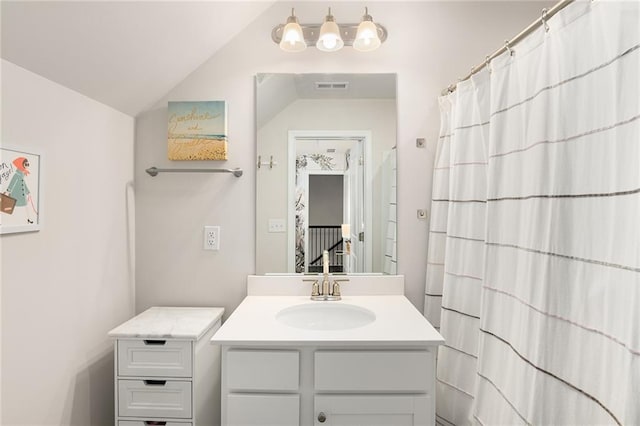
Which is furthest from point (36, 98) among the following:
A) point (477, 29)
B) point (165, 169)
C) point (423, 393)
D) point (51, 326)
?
point (477, 29)

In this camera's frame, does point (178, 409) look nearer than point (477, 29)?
Yes

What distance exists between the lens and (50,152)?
134 cm

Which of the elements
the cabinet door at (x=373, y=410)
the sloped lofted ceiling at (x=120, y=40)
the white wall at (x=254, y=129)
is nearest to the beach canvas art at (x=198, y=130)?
the white wall at (x=254, y=129)

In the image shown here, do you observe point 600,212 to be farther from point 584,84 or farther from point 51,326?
point 51,326

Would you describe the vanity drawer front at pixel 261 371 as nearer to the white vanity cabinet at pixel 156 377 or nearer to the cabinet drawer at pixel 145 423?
the white vanity cabinet at pixel 156 377

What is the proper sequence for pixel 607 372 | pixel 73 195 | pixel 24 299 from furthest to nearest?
1. pixel 73 195
2. pixel 24 299
3. pixel 607 372

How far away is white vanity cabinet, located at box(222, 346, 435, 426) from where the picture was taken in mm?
1251

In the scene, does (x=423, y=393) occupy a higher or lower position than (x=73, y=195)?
lower

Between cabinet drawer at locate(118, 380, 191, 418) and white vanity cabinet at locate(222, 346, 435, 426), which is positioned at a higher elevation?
white vanity cabinet at locate(222, 346, 435, 426)

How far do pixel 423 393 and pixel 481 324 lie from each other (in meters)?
0.35

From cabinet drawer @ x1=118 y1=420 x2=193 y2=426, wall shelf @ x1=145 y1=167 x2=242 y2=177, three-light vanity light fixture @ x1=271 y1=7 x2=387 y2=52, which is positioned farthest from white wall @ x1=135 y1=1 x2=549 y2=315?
cabinet drawer @ x1=118 y1=420 x2=193 y2=426

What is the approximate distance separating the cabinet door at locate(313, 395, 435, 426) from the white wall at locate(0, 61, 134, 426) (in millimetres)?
1051

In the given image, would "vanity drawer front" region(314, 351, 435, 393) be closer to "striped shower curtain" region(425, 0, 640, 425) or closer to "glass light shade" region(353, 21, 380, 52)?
"striped shower curtain" region(425, 0, 640, 425)

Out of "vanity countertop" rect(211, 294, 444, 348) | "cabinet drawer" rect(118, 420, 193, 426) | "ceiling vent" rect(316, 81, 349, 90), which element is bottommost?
"cabinet drawer" rect(118, 420, 193, 426)
